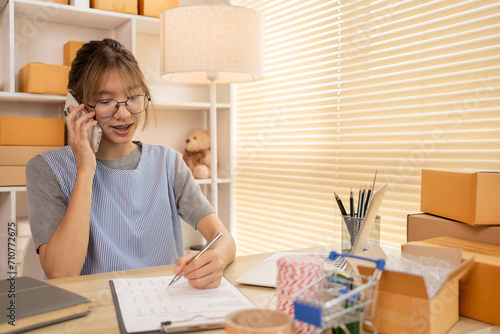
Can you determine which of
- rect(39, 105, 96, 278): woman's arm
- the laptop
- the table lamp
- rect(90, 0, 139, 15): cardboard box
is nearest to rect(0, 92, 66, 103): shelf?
rect(90, 0, 139, 15): cardboard box

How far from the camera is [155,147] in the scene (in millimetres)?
1616

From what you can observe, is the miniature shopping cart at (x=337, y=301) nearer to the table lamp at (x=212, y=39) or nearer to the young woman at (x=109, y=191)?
the young woman at (x=109, y=191)

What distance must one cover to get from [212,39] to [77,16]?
2.95 feet

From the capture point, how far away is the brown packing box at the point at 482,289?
0.77 metres

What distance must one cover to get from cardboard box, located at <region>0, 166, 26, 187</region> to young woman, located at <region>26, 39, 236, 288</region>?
0.74m

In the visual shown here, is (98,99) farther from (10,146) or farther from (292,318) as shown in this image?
(292,318)

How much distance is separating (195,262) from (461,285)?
521 mm

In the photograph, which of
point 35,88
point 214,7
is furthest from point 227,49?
point 35,88

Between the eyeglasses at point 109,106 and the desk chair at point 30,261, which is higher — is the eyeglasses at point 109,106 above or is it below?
above

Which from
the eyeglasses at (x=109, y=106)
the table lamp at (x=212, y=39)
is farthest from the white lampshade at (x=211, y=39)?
the eyeglasses at (x=109, y=106)

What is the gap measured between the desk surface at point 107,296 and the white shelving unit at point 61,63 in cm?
119

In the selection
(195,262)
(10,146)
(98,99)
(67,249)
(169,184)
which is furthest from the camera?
(10,146)

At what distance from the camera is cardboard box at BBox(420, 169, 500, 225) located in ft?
3.09

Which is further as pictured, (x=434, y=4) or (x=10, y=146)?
(x=10, y=146)
